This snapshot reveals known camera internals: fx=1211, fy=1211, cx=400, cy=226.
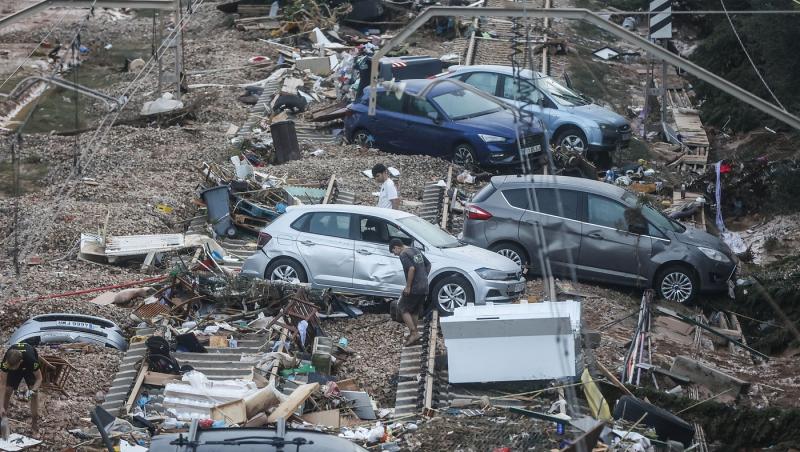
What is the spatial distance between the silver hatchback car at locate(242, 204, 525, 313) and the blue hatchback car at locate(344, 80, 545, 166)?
6.11 metres

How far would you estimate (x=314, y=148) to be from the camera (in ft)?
86.5

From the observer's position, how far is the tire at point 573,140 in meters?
24.8

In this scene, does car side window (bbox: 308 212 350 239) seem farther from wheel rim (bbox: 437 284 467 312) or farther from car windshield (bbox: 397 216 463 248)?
wheel rim (bbox: 437 284 467 312)

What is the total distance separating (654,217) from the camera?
19.2m

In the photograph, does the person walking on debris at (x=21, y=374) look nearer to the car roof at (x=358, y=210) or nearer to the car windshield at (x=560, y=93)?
the car roof at (x=358, y=210)

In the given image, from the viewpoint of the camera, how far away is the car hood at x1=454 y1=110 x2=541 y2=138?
23922 mm

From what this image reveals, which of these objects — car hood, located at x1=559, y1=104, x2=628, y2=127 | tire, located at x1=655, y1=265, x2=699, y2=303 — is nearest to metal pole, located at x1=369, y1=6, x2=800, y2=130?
tire, located at x1=655, y1=265, x2=699, y2=303

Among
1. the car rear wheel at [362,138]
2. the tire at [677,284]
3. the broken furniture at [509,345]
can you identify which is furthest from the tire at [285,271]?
the car rear wheel at [362,138]

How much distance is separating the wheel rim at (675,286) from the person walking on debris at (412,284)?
476 cm

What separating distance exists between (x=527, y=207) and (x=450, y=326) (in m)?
5.28

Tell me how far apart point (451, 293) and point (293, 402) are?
14.5 ft

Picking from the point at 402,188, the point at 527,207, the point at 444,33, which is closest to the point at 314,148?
the point at 402,188

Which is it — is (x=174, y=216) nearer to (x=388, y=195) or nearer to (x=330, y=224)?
(x=388, y=195)

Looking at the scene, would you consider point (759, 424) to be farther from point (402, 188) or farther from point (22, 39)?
point (22, 39)
